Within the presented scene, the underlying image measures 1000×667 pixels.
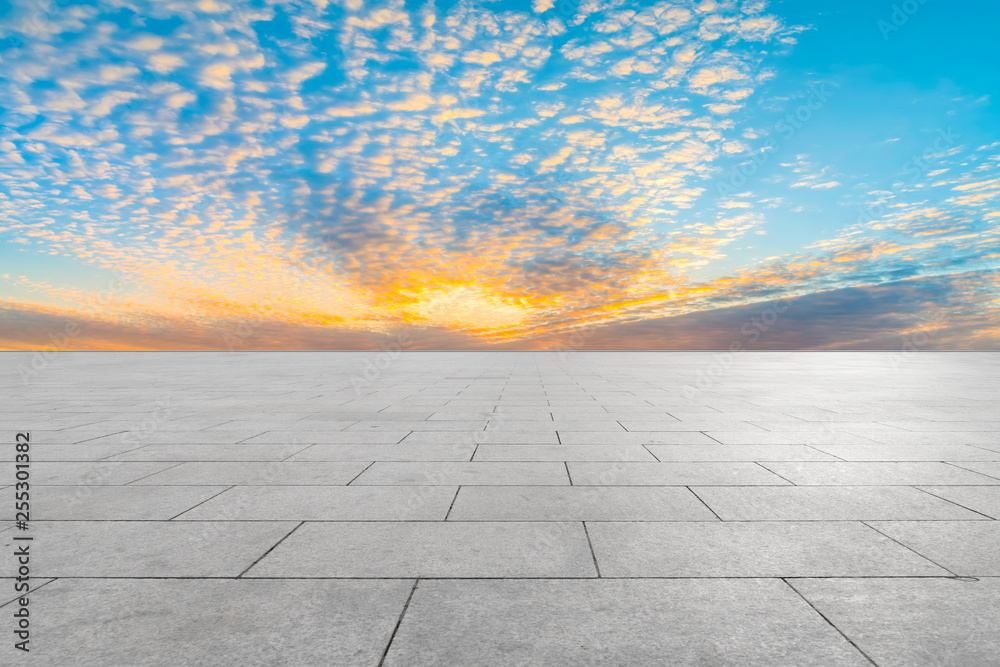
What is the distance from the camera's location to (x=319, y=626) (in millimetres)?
3363

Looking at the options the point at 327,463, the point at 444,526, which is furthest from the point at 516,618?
the point at 327,463

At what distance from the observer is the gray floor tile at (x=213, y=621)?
10.1 ft

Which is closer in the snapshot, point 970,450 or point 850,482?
point 850,482

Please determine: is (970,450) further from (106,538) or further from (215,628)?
(106,538)

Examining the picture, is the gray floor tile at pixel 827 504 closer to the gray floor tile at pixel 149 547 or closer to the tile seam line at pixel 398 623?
the tile seam line at pixel 398 623

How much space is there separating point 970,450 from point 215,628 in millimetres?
10228

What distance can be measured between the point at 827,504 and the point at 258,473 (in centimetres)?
674

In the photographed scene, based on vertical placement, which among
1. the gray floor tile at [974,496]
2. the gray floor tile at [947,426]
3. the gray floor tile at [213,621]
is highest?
the gray floor tile at [213,621]

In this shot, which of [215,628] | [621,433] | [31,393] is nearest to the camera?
[215,628]

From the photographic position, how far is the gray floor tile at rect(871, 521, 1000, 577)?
4234 millimetres

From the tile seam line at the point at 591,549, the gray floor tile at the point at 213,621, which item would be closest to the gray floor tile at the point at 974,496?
the tile seam line at the point at 591,549

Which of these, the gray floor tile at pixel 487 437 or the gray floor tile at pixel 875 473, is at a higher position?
the gray floor tile at pixel 487 437

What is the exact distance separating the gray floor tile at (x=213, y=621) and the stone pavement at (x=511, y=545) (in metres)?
0.02

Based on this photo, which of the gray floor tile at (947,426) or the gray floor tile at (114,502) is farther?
the gray floor tile at (947,426)
